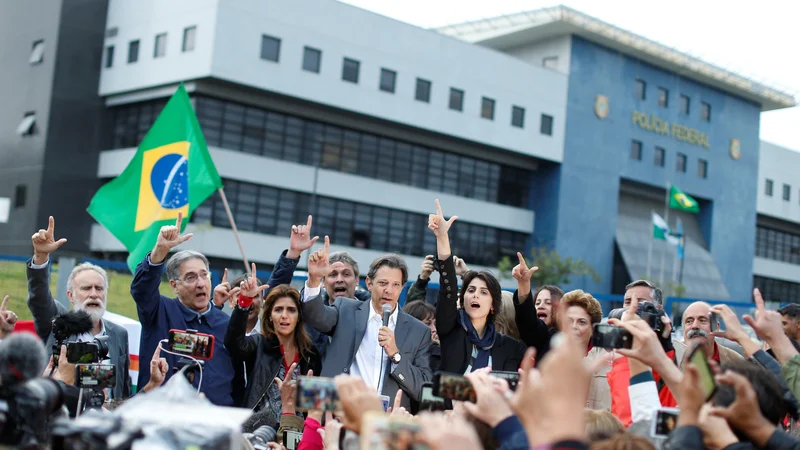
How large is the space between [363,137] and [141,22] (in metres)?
10.9

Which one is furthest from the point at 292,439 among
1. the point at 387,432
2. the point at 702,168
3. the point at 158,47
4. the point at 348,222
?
the point at 702,168

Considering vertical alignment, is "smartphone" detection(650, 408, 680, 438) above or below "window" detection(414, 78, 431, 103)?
below

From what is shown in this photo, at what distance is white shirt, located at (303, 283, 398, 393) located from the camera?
6.10m

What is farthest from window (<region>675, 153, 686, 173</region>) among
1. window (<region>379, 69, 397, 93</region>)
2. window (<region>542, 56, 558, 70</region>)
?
window (<region>379, 69, 397, 93</region>)

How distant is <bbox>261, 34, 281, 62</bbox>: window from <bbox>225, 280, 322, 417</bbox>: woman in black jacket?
1235 inches

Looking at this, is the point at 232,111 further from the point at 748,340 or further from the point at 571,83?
the point at 748,340

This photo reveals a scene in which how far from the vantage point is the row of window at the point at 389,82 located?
120 ft

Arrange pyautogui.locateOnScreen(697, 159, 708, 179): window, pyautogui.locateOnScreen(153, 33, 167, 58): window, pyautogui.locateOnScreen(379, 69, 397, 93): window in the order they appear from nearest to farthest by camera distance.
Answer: pyautogui.locateOnScreen(153, 33, 167, 58): window
pyautogui.locateOnScreen(379, 69, 397, 93): window
pyautogui.locateOnScreen(697, 159, 708, 179): window

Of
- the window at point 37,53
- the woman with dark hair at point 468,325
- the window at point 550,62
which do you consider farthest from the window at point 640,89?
the woman with dark hair at point 468,325

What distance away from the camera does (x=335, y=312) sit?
6.17m

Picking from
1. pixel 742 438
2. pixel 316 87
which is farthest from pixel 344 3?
pixel 742 438

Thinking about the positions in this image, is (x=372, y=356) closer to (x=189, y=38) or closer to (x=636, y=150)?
(x=189, y=38)

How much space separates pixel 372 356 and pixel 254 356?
81cm

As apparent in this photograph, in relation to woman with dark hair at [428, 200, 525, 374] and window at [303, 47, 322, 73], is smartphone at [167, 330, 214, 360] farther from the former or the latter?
window at [303, 47, 322, 73]
